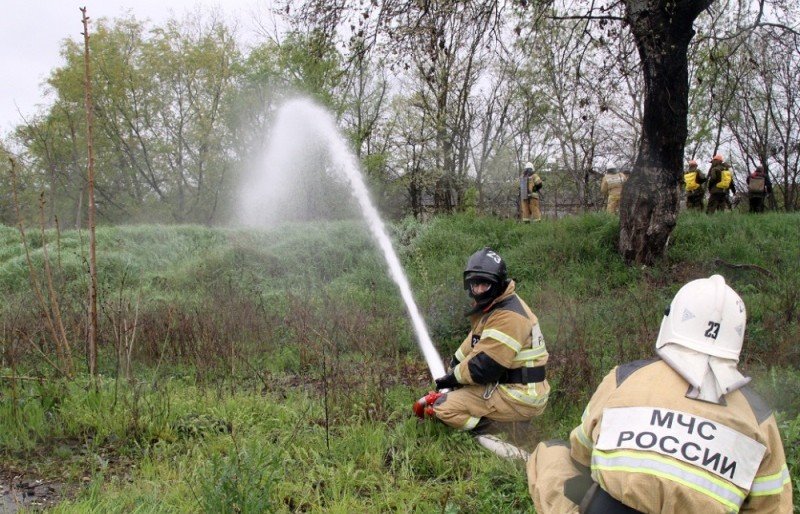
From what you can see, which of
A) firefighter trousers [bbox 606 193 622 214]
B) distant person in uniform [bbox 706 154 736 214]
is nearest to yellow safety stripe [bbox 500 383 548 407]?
firefighter trousers [bbox 606 193 622 214]

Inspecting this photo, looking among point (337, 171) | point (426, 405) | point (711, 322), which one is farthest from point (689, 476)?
point (337, 171)

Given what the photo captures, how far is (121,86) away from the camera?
2742 cm

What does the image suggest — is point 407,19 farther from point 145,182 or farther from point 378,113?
point 145,182

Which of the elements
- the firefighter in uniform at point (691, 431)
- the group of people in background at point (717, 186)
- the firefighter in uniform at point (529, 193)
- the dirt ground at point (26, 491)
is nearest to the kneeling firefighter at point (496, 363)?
the firefighter in uniform at point (691, 431)

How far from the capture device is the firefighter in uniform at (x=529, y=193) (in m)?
13.9

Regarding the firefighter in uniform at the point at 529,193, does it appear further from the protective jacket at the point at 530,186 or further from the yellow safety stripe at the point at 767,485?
the yellow safety stripe at the point at 767,485

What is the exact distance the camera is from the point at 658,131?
9.47 metres

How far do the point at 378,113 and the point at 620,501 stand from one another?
26067mm

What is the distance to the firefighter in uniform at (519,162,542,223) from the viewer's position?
1394 cm

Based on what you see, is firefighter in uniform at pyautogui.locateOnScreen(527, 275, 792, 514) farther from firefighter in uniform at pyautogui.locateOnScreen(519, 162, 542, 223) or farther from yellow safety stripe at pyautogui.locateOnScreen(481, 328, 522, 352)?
firefighter in uniform at pyautogui.locateOnScreen(519, 162, 542, 223)

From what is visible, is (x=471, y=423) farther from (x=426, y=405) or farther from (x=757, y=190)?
(x=757, y=190)

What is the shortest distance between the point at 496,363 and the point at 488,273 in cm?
63

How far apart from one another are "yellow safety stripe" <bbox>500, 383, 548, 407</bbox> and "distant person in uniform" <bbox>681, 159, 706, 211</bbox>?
13.0 metres

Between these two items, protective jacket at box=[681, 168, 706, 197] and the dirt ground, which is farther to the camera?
protective jacket at box=[681, 168, 706, 197]
